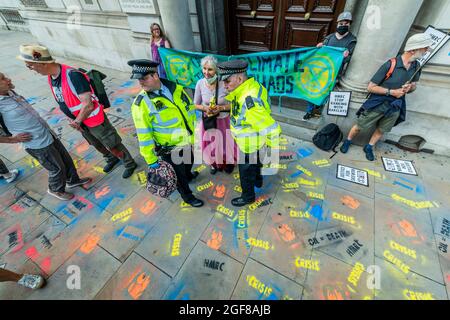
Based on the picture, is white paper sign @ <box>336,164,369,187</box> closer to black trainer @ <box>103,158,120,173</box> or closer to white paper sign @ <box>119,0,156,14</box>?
black trainer @ <box>103,158,120,173</box>

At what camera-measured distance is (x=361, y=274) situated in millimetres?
2658

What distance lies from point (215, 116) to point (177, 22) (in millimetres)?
3309

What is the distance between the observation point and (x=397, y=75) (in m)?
3.32

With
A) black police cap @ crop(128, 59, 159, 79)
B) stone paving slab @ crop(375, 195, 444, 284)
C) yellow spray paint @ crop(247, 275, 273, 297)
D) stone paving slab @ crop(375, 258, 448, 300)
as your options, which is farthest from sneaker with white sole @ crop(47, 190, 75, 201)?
stone paving slab @ crop(375, 195, 444, 284)

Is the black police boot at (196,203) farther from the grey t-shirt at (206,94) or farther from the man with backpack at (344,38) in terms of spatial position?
the man with backpack at (344,38)

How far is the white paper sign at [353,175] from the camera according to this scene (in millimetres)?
3797

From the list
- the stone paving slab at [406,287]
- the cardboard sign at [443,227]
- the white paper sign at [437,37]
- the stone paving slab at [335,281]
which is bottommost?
the stone paving slab at [406,287]

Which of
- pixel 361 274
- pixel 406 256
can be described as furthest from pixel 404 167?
pixel 361 274

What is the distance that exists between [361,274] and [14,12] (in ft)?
85.4

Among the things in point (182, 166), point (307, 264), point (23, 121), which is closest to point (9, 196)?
point (23, 121)

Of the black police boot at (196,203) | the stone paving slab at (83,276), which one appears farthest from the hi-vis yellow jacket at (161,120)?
the stone paving slab at (83,276)

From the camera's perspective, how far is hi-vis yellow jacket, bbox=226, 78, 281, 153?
2488 millimetres

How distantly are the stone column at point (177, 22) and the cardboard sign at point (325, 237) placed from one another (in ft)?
17.5

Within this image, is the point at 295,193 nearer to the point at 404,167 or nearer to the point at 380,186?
the point at 380,186
